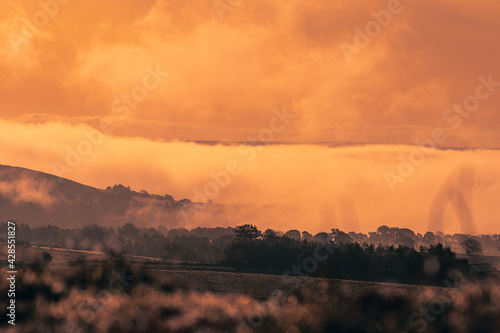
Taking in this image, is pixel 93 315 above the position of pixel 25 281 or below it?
below

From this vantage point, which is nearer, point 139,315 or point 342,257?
point 139,315

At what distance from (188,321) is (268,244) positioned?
3663 inches

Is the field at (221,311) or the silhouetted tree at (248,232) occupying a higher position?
the silhouetted tree at (248,232)

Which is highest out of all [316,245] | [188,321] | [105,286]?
[316,245]

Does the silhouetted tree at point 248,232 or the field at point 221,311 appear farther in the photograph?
the silhouetted tree at point 248,232

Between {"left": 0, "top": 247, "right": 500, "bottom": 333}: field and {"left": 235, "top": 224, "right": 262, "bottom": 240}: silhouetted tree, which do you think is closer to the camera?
{"left": 0, "top": 247, "right": 500, "bottom": 333}: field

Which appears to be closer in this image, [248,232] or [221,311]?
[221,311]

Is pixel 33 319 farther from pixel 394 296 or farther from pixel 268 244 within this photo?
pixel 268 244

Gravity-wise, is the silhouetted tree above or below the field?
above

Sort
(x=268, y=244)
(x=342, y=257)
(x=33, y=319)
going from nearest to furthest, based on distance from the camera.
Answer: (x=33, y=319) < (x=342, y=257) < (x=268, y=244)

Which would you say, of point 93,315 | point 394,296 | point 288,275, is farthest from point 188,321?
point 288,275

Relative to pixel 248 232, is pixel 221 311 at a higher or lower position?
lower

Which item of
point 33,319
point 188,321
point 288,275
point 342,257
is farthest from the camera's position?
point 342,257

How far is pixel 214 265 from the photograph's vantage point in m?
118
